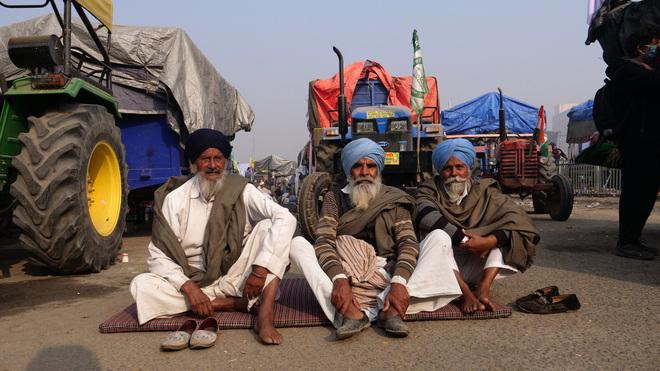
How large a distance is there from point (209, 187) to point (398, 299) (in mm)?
1416

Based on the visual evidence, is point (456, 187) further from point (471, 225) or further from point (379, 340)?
point (379, 340)

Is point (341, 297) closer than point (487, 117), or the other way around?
point (341, 297)

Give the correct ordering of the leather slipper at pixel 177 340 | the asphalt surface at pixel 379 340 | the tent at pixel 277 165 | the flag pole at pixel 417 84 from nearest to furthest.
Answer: the asphalt surface at pixel 379 340, the leather slipper at pixel 177 340, the flag pole at pixel 417 84, the tent at pixel 277 165

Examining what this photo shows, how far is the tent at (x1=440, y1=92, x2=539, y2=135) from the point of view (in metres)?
20.5

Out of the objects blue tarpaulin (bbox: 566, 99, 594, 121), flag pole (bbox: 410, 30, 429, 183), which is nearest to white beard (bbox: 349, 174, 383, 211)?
flag pole (bbox: 410, 30, 429, 183)

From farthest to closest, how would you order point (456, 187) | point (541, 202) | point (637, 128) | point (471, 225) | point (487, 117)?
point (487, 117) → point (541, 202) → point (637, 128) → point (456, 187) → point (471, 225)

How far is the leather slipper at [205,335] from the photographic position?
8.61 ft

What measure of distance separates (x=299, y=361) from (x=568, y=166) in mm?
18808

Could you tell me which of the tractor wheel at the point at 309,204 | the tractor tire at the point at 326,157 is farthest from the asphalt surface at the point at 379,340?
the tractor tire at the point at 326,157

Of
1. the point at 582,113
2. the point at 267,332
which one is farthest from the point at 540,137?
the point at 582,113

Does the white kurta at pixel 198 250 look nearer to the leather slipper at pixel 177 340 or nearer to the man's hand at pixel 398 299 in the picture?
the leather slipper at pixel 177 340

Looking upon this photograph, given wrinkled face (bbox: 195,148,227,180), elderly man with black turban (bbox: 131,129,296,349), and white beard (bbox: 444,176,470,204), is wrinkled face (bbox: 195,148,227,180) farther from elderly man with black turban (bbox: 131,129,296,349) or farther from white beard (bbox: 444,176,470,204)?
white beard (bbox: 444,176,470,204)

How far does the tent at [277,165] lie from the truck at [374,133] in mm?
29933

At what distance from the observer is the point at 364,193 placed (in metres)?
3.41
